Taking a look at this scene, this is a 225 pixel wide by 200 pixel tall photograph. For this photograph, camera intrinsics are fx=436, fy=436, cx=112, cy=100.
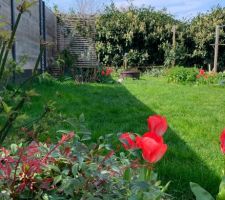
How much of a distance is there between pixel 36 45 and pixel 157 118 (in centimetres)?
871

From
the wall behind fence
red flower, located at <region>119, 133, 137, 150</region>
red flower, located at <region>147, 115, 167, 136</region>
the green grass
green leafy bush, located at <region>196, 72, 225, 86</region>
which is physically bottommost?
green leafy bush, located at <region>196, 72, 225, 86</region>

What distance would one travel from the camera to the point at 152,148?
1.11m

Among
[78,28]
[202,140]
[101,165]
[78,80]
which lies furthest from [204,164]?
[78,28]

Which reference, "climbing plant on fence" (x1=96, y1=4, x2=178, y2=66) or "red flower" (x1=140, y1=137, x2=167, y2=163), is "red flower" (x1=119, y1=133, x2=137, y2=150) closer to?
"red flower" (x1=140, y1=137, x2=167, y2=163)

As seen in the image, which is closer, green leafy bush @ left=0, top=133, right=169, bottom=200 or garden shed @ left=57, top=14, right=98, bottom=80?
green leafy bush @ left=0, top=133, right=169, bottom=200

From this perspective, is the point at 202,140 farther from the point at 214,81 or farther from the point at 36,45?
the point at 214,81

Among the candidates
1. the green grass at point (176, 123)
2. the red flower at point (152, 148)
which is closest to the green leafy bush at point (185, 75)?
the green grass at point (176, 123)

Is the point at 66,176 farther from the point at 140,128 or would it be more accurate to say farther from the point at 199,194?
the point at 140,128

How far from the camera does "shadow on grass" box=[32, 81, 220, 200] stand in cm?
290

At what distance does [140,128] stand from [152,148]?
3.72m

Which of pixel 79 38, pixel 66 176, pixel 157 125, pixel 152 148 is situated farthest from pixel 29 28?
pixel 152 148

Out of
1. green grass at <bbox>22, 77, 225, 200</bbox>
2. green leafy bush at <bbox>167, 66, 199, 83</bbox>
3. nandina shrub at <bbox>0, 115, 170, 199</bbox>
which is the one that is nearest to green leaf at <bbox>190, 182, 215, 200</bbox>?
nandina shrub at <bbox>0, 115, 170, 199</bbox>

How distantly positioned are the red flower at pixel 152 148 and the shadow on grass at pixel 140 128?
484mm

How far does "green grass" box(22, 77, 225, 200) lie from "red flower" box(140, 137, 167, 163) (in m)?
0.46
